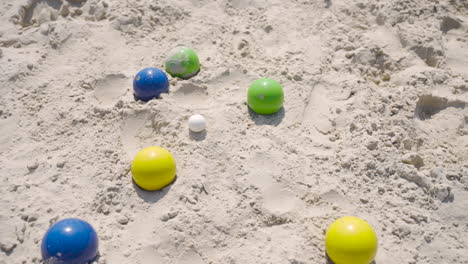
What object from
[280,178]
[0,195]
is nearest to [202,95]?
[280,178]

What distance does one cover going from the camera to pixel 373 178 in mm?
2572

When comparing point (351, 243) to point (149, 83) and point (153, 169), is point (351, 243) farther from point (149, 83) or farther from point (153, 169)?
point (149, 83)

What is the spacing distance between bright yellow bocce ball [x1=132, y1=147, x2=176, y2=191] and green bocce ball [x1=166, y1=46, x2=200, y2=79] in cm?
80

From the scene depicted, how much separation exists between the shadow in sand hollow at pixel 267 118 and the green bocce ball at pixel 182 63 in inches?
21.3

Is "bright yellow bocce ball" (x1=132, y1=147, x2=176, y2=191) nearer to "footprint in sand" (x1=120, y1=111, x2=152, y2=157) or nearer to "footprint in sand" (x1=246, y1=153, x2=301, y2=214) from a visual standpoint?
"footprint in sand" (x1=120, y1=111, x2=152, y2=157)

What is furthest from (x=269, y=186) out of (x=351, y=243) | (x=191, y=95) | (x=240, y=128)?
(x=191, y=95)

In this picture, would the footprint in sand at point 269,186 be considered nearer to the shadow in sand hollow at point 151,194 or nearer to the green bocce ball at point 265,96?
the green bocce ball at point 265,96

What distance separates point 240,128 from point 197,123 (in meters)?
0.30

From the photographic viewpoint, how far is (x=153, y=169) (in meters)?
2.41

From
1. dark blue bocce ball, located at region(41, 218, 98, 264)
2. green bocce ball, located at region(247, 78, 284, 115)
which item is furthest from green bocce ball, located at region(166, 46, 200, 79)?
dark blue bocce ball, located at region(41, 218, 98, 264)

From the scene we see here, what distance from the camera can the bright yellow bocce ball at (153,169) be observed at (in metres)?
2.42

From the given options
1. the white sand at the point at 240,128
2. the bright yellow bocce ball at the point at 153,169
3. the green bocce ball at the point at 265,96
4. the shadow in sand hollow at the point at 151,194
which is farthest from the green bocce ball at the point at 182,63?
the shadow in sand hollow at the point at 151,194

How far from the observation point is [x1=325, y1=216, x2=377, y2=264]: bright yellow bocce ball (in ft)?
6.90

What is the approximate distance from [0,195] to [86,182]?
490mm
